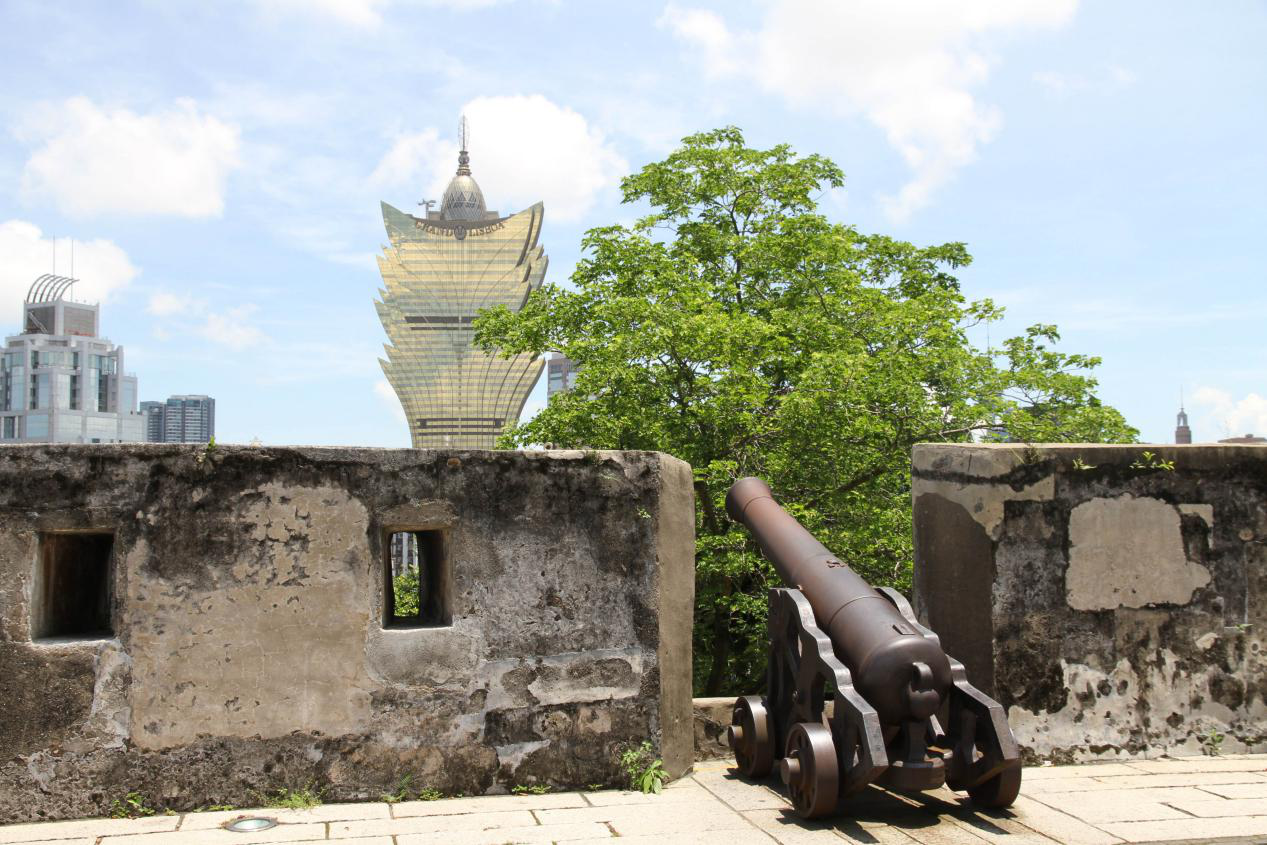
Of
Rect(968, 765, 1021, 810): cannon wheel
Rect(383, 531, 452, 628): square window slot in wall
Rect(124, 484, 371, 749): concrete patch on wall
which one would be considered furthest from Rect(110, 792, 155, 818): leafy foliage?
Rect(968, 765, 1021, 810): cannon wheel

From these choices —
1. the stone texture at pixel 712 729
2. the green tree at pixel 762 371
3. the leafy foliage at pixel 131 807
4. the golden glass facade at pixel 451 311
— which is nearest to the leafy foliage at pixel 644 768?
the stone texture at pixel 712 729

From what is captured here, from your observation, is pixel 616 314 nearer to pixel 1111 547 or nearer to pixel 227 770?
pixel 1111 547

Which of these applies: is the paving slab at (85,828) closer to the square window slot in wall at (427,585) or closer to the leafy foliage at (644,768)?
the square window slot in wall at (427,585)

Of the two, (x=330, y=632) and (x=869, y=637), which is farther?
(x=330, y=632)

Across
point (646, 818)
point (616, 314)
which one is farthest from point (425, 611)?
point (616, 314)

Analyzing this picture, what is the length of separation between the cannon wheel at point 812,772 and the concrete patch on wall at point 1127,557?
6.78 feet

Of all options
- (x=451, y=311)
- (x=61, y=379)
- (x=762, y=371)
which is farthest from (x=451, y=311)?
(x=762, y=371)

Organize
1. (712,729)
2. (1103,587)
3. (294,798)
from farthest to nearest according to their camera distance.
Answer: (1103,587) → (712,729) → (294,798)

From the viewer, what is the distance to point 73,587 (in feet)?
16.8

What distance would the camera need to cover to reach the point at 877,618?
458cm

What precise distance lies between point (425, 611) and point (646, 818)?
1716mm

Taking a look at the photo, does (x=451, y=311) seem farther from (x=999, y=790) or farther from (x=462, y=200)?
(x=999, y=790)

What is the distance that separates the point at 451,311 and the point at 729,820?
11132cm

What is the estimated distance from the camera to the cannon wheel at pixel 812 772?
171 inches
